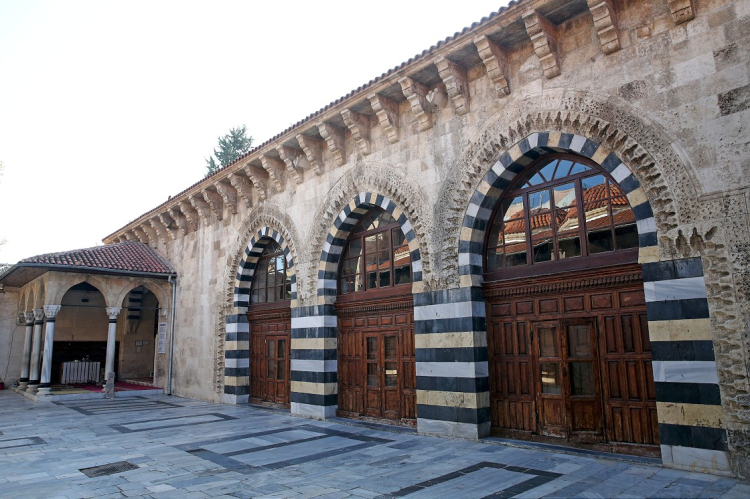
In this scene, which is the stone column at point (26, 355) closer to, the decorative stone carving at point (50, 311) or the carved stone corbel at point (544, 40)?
the decorative stone carving at point (50, 311)

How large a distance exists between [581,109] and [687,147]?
4.38 ft

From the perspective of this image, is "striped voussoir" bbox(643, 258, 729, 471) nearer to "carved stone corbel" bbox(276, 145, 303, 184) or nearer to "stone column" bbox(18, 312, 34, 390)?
"carved stone corbel" bbox(276, 145, 303, 184)

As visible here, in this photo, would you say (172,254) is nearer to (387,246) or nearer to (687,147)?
(387,246)

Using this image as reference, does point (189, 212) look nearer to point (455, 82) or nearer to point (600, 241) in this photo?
point (455, 82)

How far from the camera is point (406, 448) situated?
6.70 metres

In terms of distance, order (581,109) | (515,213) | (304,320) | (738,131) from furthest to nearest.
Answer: (304,320) → (515,213) → (581,109) → (738,131)

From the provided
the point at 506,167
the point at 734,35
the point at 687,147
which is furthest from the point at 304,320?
the point at 734,35

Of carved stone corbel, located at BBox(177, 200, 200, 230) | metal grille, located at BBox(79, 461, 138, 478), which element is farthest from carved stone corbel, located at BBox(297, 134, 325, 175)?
metal grille, located at BBox(79, 461, 138, 478)

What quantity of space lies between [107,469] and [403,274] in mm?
5049

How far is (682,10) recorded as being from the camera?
5555 mm

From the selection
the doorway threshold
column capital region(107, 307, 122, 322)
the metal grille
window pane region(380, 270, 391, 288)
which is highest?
window pane region(380, 270, 391, 288)

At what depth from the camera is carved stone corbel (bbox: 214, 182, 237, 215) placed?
40.5 feet

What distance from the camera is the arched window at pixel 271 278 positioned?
11.4 meters

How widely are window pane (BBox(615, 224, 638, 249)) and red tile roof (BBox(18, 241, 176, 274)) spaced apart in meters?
12.6
